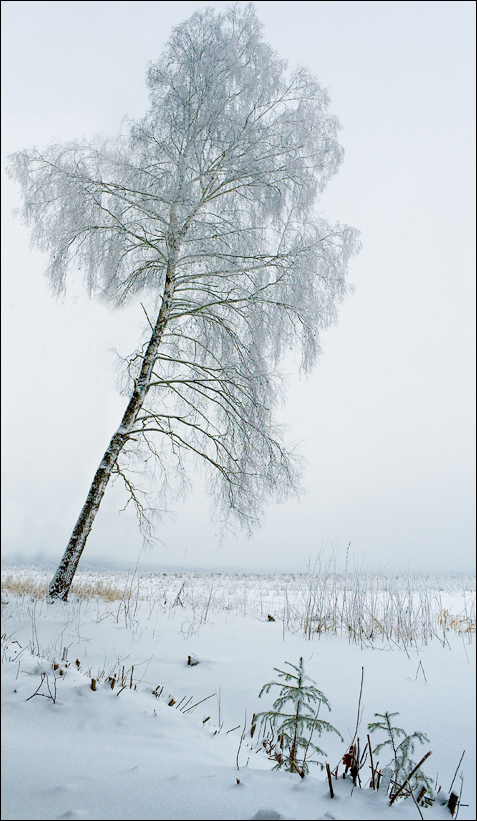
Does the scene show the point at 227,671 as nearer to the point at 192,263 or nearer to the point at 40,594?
the point at 40,594

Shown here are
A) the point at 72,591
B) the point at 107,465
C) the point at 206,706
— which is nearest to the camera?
the point at 206,706

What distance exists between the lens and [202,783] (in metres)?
1.06

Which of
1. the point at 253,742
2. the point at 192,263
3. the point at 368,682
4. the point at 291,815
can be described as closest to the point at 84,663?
the point at 253,742

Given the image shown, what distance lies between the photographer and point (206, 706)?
2.63m

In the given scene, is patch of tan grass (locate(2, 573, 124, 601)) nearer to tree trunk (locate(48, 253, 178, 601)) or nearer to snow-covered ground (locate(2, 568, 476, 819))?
tree trunk (locate(48, 253, 178, 601))

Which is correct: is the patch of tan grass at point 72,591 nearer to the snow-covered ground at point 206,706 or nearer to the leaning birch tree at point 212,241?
the leaning birch tree at point 212,241

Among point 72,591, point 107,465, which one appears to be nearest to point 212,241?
point 107,465

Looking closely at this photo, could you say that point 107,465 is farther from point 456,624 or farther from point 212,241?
point 456,624

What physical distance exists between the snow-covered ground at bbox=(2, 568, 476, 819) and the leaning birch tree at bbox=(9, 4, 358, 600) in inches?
76.5

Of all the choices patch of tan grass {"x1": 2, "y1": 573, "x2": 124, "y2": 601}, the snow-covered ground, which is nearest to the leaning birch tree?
patch of tan grass {"x1": 2, "y1": 573, "x2": 124, "y2": 601}

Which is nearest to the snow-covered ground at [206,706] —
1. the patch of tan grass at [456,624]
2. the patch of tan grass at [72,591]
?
the patch of tan grass at [456,624]

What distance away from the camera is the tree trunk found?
581 cm

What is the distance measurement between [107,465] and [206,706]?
394 centimetres

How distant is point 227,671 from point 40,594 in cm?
411
